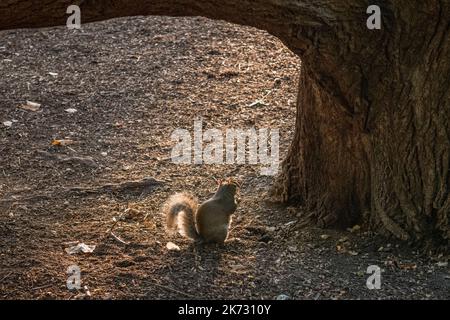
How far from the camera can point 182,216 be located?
18.0 ft

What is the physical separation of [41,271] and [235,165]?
6.65 ft

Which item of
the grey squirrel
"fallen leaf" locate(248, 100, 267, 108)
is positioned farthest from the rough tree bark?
"fallen leaf" locate(248, 100, 267, 108)

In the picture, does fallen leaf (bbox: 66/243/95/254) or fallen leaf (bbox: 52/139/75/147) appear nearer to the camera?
fallen leaf (bbox: 66/243/95/254)

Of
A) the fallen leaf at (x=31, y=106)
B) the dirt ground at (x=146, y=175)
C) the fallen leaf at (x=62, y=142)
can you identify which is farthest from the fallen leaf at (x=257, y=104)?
the fallen leaf at (x=31, y=106)

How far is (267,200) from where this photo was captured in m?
6.12

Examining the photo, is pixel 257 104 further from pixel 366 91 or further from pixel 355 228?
pixel 366 91

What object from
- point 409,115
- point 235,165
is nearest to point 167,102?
point 235,165

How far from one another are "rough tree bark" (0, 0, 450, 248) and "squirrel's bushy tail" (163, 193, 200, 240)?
2.72 ft

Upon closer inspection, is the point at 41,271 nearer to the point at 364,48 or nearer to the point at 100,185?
the point at 100,185

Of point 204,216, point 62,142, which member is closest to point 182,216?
point 204,216

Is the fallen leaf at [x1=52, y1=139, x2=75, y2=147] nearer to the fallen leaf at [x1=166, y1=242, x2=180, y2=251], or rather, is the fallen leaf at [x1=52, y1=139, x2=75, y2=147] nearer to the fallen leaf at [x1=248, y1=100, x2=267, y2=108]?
the fallen leaf at [x1=248, y1=100, x2=267, y2=108]

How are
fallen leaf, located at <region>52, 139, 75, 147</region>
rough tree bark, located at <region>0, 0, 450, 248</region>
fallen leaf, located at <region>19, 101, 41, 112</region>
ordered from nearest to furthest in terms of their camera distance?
rough tree bark, located at <region>0, 0, 450, 248</region>, fallen leaf, located at <region>52, 139, 75, 147</region>, fallen leaf, located at <region>19, 101, 41, 112</region>

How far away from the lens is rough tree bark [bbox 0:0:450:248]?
4871mm

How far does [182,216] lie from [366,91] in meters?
1.36
